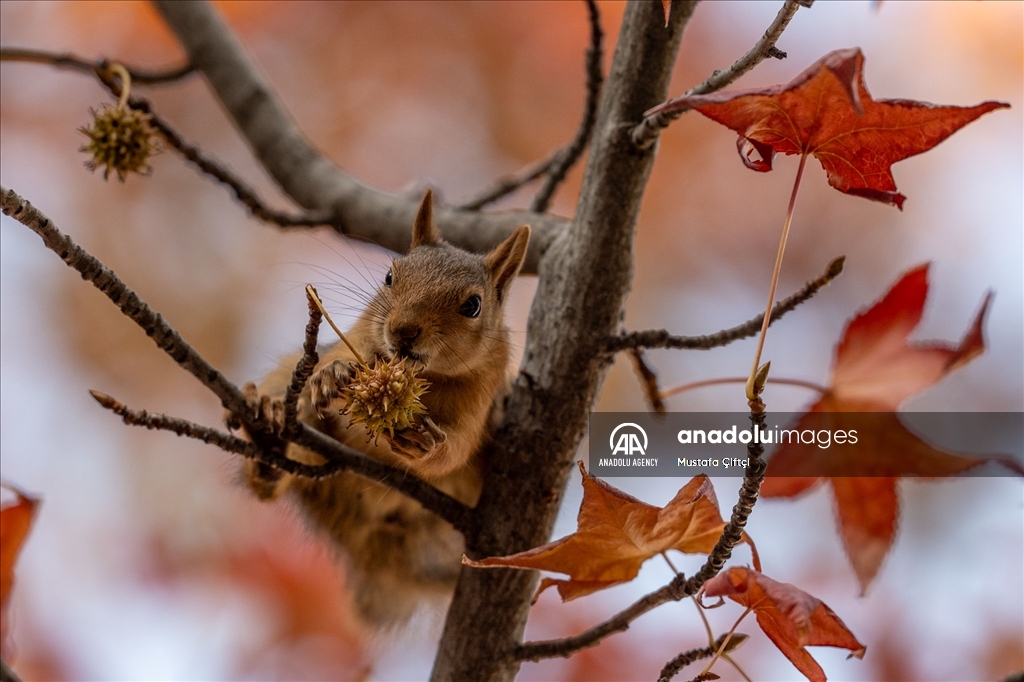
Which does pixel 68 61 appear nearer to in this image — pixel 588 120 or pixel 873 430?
A: pixel 588 120

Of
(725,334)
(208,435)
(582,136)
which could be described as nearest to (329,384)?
(208,435)

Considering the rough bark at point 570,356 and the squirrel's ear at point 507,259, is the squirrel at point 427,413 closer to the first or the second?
the squirrel's ear at point 507,259

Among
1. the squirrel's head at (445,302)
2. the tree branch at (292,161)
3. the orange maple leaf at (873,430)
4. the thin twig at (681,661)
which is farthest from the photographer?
the tree branch at (292,161)

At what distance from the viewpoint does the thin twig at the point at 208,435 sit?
3.94 ft

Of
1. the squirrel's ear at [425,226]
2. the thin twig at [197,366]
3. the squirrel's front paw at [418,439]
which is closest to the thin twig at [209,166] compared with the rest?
the squirrel's ear at [425,226]

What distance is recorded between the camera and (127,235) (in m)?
3.42

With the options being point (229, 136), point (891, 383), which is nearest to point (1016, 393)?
point (891, 383)

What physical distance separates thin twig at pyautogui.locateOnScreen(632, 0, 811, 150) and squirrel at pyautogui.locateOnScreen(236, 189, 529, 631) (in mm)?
418

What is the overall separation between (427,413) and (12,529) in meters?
0.65

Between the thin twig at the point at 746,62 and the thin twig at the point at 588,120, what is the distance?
1.19 feet

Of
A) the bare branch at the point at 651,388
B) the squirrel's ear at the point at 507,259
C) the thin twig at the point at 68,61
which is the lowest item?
the bare branch at the point at 651,388

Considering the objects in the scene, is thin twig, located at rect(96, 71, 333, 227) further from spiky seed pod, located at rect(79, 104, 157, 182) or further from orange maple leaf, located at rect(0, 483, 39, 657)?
orange maple leaf, located at rect(0, 483, 39, 657)

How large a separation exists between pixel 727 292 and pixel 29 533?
7.34ft

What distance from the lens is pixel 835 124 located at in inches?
39.2
